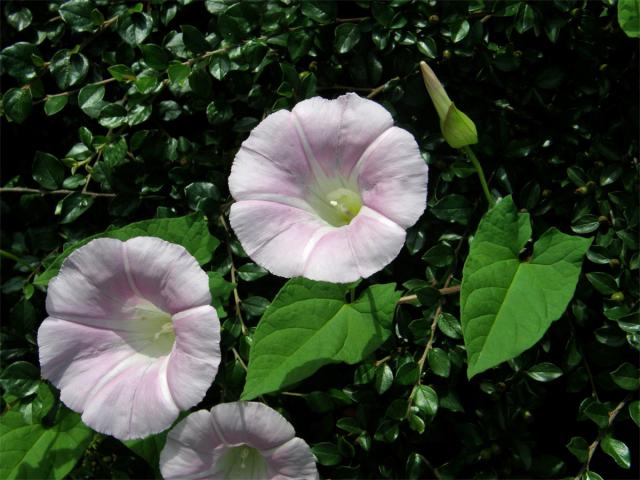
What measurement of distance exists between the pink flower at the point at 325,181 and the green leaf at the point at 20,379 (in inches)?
24.4

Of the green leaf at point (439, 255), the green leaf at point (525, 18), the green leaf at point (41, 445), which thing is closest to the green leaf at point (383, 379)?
the green leaf at point (439, 255)

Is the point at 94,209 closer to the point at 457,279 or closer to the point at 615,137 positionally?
the point at 457,279

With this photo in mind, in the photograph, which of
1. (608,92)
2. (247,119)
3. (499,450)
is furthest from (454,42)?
(499,450)

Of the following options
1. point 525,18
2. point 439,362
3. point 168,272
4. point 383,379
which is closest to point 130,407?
point 168,272

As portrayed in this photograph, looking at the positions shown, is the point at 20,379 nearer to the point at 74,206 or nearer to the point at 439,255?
the point at 74,206

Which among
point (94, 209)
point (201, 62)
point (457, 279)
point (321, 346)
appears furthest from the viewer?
point (94, 209)

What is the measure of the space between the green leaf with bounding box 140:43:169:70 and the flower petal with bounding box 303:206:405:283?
1.94ft

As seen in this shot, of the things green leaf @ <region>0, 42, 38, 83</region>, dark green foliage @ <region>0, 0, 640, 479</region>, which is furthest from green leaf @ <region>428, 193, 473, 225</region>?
green leaf @ <region>0, 42, 38, 83</region>

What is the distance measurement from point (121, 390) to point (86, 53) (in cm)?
81

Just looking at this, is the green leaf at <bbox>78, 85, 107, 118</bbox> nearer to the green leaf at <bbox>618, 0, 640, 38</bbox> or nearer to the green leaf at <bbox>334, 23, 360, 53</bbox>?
the green leaf at <bbox>334, 23, 360, 53</bbox>

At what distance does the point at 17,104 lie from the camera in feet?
5.24

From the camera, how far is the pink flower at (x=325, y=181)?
120cm

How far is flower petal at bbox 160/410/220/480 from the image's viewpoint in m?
1.36

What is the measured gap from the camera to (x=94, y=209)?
1.68 metres
